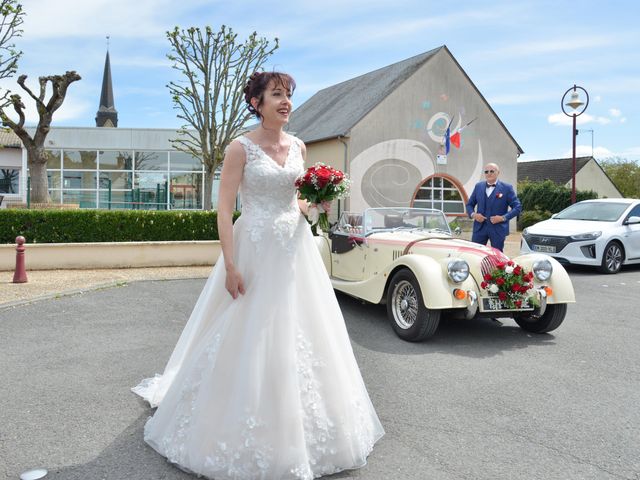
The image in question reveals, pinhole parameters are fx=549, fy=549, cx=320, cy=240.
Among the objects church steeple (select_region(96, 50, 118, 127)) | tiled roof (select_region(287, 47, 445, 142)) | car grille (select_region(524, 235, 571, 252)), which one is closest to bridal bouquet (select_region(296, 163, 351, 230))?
car grille (select_region(524, 235, 571, 252))

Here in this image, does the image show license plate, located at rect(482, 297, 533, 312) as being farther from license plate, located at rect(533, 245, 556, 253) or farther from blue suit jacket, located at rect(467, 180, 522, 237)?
license plate, located at rect(533, 245, 556, 253)

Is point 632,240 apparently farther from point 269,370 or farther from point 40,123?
point 40,123

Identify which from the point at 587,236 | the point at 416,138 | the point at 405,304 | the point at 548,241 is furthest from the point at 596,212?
the point at 416,138

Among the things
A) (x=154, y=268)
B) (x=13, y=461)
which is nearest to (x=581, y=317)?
(x=13, y=461)

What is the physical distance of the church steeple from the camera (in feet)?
189

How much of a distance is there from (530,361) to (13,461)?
444 cm

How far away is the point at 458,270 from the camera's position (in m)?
5.86

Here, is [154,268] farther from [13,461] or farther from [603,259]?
[603,259]

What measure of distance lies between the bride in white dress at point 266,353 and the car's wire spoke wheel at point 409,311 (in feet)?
8.32

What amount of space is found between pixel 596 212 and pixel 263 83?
12352mm

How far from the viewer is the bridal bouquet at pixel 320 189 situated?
10.9ft

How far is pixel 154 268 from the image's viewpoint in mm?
12086

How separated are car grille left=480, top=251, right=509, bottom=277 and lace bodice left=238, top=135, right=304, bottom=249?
333 cm

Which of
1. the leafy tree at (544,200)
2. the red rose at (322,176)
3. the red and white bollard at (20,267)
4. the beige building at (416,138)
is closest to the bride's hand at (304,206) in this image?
the red rose at (322,176)
